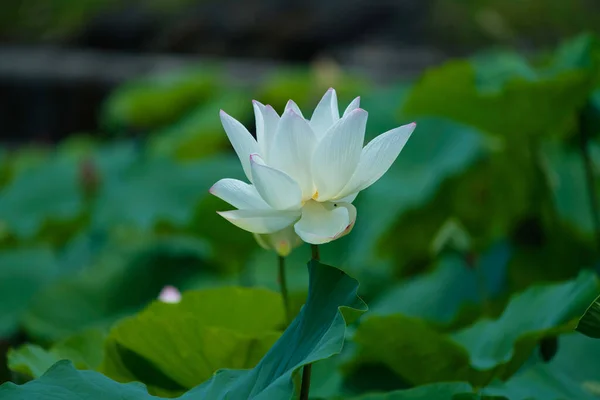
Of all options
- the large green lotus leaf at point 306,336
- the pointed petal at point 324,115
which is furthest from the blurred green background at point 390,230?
the pointed petal at point 324,115

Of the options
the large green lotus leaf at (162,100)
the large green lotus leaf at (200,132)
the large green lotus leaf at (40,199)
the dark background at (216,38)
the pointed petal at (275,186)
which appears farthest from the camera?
the dark background at (216,38)

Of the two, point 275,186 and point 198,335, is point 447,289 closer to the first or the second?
point 198,335

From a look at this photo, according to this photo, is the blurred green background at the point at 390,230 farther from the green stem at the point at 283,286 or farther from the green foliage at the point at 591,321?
the green foliage at the point at 591,321

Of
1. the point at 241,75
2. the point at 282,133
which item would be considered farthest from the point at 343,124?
the point at 241,75

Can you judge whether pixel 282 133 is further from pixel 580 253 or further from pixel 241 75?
pixel 241 75

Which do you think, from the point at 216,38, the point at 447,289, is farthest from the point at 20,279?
the point at 216,38
